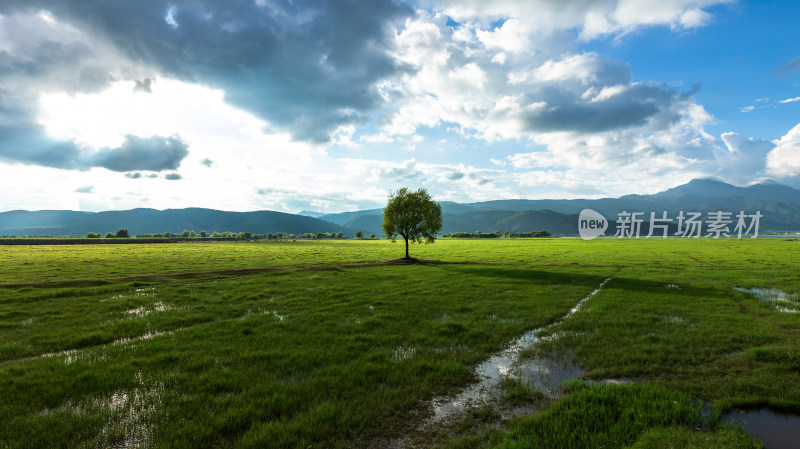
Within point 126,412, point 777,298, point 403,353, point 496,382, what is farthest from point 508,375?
point 777,298

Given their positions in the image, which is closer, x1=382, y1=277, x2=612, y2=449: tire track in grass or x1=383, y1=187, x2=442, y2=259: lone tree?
x1=382, y1=277, x2=612, y2=449: tire track in grass

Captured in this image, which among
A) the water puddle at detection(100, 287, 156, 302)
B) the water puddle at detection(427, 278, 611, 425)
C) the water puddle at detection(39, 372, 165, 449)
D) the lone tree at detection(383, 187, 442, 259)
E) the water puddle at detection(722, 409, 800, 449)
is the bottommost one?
the water puddle at detection(100, 287, 156, 302)

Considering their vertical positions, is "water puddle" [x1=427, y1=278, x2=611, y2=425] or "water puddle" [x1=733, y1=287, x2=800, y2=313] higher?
"water puddle" [x1=427, y1=278, x2=611, y2=425]

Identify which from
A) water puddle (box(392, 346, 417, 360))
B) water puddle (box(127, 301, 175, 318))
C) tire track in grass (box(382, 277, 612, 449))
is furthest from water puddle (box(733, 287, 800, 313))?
water puddle (box(127, 301, 175, 318))

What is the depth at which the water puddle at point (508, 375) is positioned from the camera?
339 inches

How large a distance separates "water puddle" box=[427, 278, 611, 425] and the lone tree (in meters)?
42.8

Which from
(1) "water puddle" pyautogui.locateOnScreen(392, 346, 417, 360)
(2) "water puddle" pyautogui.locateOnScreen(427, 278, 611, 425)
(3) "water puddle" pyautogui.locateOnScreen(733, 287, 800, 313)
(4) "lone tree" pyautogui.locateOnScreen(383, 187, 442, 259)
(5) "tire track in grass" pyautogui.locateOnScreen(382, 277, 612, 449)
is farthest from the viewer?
(4) "lone tree" pyautogui.locateOnScreen(383, 187, 442, 259)

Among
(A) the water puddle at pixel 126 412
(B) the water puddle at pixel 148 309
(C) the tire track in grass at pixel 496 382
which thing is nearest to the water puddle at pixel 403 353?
(C) the tire track in grass at pixel 496 382

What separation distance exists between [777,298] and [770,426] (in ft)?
76.6

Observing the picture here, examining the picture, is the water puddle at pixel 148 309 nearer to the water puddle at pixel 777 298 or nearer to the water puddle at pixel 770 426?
the water puddle at pixel 770 426

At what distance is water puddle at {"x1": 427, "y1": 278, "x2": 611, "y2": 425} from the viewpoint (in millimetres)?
8609

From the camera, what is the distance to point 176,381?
9.78m

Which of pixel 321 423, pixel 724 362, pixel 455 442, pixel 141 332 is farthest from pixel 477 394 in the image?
pixel 141 332

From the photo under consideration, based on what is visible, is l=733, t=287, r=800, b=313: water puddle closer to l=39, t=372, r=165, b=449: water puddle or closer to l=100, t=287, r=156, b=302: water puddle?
l=39, t=372, r=165, b=449: water puddle
